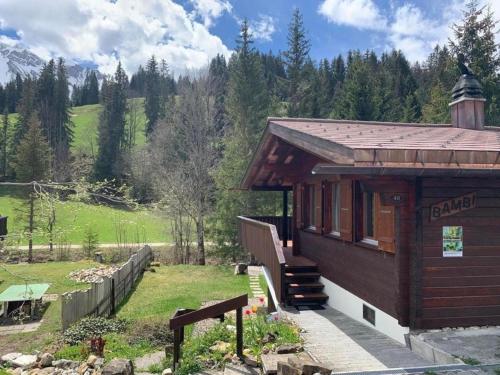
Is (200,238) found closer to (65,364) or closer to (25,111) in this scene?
(65,364)

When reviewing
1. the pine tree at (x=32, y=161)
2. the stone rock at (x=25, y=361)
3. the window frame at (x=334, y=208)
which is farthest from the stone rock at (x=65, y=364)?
the pine tree at (x=32, y=161)

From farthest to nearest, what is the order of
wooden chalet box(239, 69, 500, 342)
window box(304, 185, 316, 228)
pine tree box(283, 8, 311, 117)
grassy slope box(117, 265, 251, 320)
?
pine tree box(283, 8, 311, 117)
grassy slope box(117, 265, 251, 320)
window box(304, 185, 316, 228)
wooden chalet box(239, 69, 500, 342)

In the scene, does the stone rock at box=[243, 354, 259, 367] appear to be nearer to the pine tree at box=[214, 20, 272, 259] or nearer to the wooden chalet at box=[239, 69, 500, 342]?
the wooden chalet at box=[239, 69, 500, 342]

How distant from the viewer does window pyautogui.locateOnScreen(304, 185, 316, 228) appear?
1110cm

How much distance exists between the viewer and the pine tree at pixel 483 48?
23.4 m

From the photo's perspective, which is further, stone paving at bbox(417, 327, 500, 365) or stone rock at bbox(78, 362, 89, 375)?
stone rock at bbox(78, 362, 89, 375)

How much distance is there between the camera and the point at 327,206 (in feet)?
31.2

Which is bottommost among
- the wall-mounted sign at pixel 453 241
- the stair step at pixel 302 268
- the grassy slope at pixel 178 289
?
the grassy slope at pixel 178 289

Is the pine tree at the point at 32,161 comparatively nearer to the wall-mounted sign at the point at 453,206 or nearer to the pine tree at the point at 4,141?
the pine tree at the point at 4,141

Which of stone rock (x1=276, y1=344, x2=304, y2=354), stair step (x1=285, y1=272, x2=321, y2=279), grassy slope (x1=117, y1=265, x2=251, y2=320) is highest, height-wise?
stair step (x1=285, y1=272, x2=321, y2=279)

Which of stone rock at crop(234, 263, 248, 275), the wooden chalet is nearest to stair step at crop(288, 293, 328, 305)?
the wooden chalet

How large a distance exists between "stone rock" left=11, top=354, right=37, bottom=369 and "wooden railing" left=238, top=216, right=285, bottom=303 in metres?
4.82

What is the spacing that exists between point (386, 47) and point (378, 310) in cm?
5029

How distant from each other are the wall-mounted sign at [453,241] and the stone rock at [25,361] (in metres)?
7.37
